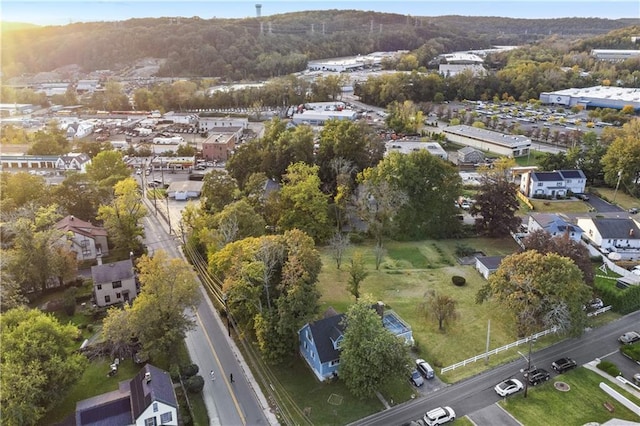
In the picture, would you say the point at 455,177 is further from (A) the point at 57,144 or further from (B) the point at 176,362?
(A) the point at 57,144

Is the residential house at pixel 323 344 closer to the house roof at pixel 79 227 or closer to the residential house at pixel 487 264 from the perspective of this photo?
the residential house at pixel 487 264

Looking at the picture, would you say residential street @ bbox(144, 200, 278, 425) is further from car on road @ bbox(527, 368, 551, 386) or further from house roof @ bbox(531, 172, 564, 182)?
house roof @ bbox(531, 172, 564, 182)

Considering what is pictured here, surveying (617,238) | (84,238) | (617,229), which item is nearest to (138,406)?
(84,238)

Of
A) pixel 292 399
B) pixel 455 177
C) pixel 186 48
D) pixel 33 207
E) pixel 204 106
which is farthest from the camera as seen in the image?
pixel 186 48

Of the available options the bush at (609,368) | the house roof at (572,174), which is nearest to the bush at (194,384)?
the bush at (609,368)

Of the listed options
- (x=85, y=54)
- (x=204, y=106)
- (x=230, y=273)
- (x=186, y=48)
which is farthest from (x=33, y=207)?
(x=85, y=54)

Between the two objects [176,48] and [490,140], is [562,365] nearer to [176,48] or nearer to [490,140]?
[490,140]

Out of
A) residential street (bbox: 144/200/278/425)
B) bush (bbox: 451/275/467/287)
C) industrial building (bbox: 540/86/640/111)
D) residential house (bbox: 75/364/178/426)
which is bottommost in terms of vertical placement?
residential street (bbox: 144/200/278/425)

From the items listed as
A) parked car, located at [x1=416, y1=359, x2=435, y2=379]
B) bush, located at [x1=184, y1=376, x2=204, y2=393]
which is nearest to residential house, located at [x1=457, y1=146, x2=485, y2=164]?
parked car, located at [x1=416, y1=359, x2=435, y2=379]
